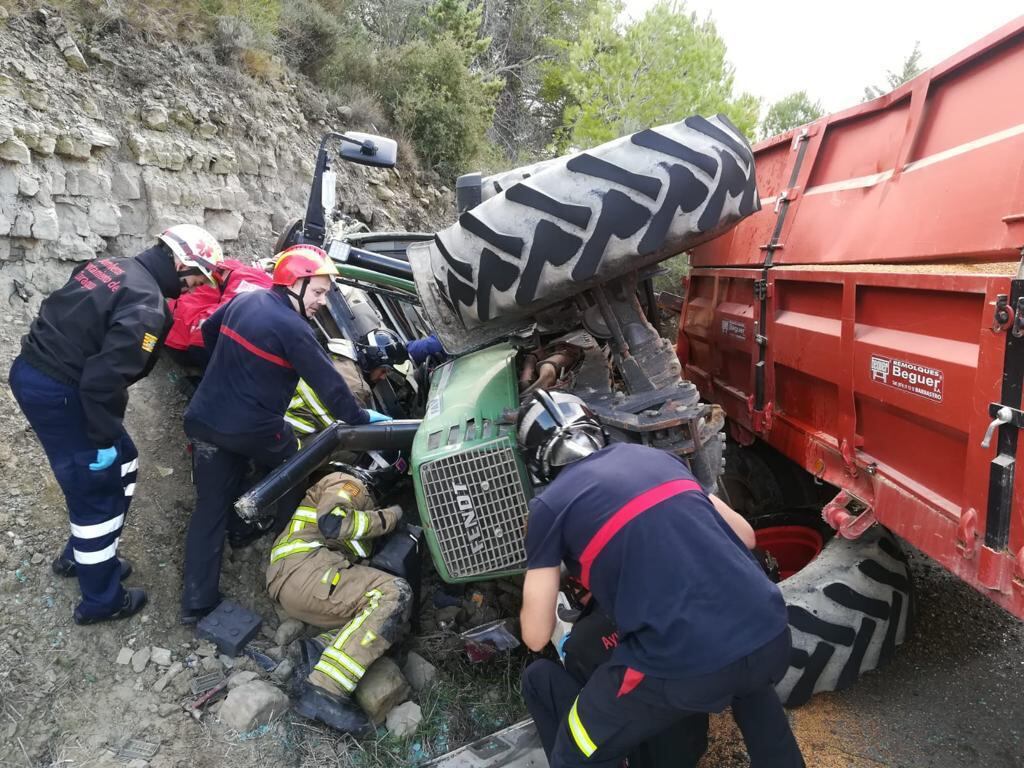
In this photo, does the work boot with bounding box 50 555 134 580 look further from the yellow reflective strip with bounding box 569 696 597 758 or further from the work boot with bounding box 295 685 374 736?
the yellow reflective strip with bounding box 569 696 597 758

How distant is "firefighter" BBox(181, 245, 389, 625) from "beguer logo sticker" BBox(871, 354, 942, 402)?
2.25 meters

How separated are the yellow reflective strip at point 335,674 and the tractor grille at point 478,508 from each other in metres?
0.57

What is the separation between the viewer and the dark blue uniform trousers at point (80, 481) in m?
2.94

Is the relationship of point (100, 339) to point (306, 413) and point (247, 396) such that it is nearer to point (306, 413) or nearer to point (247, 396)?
point (247, 396)

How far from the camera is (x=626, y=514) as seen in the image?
5.79ft

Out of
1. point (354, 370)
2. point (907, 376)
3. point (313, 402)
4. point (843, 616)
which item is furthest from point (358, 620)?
Result: point (907, 376)

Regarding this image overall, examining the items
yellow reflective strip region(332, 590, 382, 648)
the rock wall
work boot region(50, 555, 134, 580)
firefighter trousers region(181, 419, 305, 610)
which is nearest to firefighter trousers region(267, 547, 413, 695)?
yellow reflective strip region(332, 590, 382, 648)

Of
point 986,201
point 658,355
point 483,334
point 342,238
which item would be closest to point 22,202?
point 342,238

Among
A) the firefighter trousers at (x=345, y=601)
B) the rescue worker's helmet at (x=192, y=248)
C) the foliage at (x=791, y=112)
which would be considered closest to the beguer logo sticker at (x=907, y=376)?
the firefighter trousers at (x=345, y=601)

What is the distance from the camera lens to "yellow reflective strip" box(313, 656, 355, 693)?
2.64 m

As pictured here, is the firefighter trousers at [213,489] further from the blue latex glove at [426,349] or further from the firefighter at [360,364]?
the blue latex glove at [426,349]

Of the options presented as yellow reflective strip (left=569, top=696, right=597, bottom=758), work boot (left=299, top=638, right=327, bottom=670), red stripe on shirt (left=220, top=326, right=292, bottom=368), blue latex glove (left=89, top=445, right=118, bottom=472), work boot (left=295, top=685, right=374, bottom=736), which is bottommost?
work boot (left=295, top=685, right=374, bottom=736)

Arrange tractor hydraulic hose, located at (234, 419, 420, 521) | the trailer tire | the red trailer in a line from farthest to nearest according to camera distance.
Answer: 1. tractor hydraulic hose, located at (234, 419, 420, 521)
2. the trailer tire
3. the red trailer

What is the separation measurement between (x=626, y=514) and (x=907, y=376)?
3.74 feet
